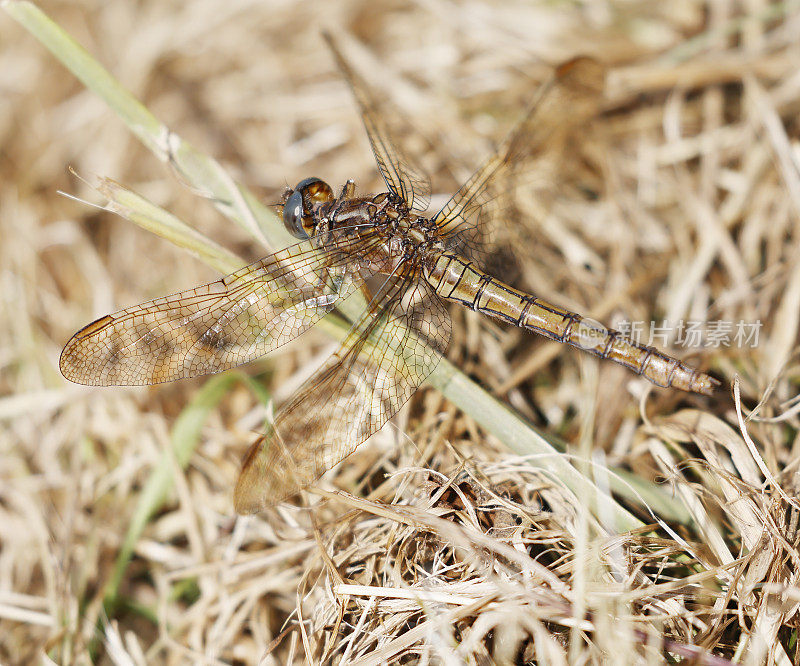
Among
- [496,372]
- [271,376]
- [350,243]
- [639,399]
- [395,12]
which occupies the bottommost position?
[639,399]

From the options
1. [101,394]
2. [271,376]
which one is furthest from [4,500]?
[271,376]

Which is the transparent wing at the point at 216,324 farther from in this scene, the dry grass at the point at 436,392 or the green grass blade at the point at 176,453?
the green grass blade at the point at 176,453

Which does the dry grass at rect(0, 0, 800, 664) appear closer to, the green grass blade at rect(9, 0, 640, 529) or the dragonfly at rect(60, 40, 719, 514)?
the green grass blade at rect(9, 0, 640, 529)

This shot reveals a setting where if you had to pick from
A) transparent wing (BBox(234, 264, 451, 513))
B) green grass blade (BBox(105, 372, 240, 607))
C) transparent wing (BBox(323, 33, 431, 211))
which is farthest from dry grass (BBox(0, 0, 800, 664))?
transparent wing (BBox(323, 33, 431, 211))

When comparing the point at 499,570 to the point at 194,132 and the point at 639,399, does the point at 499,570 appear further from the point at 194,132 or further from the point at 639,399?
the point at 194,132

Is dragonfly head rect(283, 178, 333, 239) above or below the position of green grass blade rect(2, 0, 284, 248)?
below

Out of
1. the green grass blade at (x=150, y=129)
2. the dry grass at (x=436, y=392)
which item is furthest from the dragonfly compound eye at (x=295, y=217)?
the dry grass at (x=436, y=392)

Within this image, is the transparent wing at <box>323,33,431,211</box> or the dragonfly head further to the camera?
the transparent wing at <box>323,33,431,211</box>
